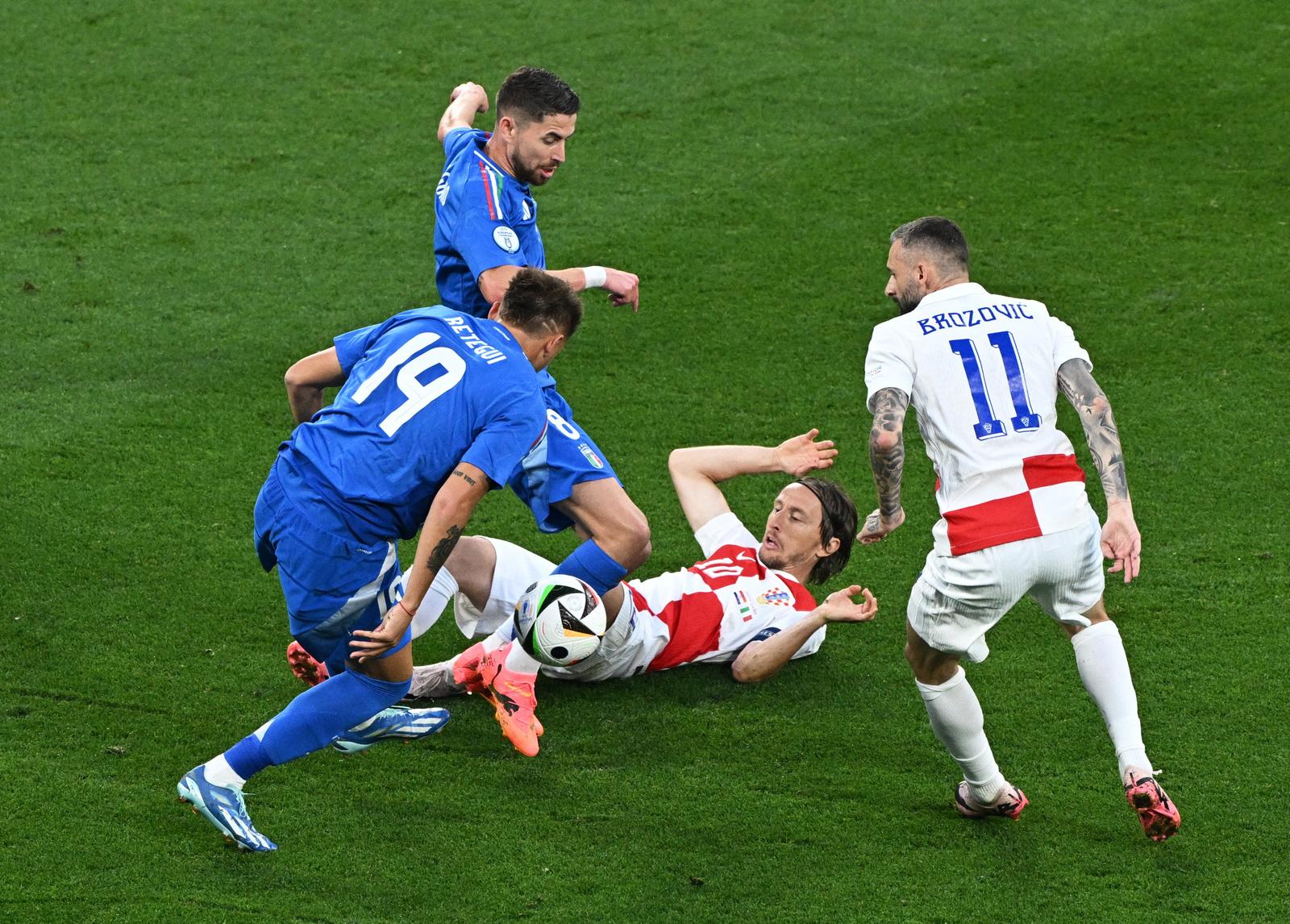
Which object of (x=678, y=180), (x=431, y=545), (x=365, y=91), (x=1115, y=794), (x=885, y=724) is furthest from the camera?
(x=365, y=91)

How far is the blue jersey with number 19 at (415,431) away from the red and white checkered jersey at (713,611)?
1.40 m

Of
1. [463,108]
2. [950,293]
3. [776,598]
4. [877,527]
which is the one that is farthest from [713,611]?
[463,108]

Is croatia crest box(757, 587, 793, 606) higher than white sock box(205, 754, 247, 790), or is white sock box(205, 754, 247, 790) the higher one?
white sock box(205, 754, 247, 790)

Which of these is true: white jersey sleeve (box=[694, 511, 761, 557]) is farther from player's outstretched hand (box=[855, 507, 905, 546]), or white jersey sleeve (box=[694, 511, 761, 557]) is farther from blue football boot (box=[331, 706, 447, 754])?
blue football boot (box=[331, 706, 447, 754])

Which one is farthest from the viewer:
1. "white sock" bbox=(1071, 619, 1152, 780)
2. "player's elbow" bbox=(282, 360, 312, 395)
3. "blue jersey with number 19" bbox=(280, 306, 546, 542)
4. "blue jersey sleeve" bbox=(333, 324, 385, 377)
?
"player's elbow" bbox=(282, 360, 312, 395)

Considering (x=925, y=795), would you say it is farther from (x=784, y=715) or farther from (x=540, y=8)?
(x=540, y=8)

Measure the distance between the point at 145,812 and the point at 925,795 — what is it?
2.45 m

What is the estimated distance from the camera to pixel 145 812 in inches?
181

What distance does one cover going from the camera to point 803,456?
541 cm

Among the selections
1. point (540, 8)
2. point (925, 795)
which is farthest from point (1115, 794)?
point (540, 8)

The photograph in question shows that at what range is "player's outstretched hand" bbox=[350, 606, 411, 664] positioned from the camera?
4090mm

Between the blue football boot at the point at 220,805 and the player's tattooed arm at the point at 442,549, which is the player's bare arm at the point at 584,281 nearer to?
the player's tattooed arm at the point at 442,549

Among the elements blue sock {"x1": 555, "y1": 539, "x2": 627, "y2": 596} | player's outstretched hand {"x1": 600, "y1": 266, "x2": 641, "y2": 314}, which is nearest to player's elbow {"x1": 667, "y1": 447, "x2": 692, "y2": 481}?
player's outstretched hand {"x1": 600, "y1": 266, "x2": 641, "y2": 314}

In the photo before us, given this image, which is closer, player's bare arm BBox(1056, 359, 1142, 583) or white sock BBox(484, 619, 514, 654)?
player's bare arm BBox(1056, 359, 1142, 583)
